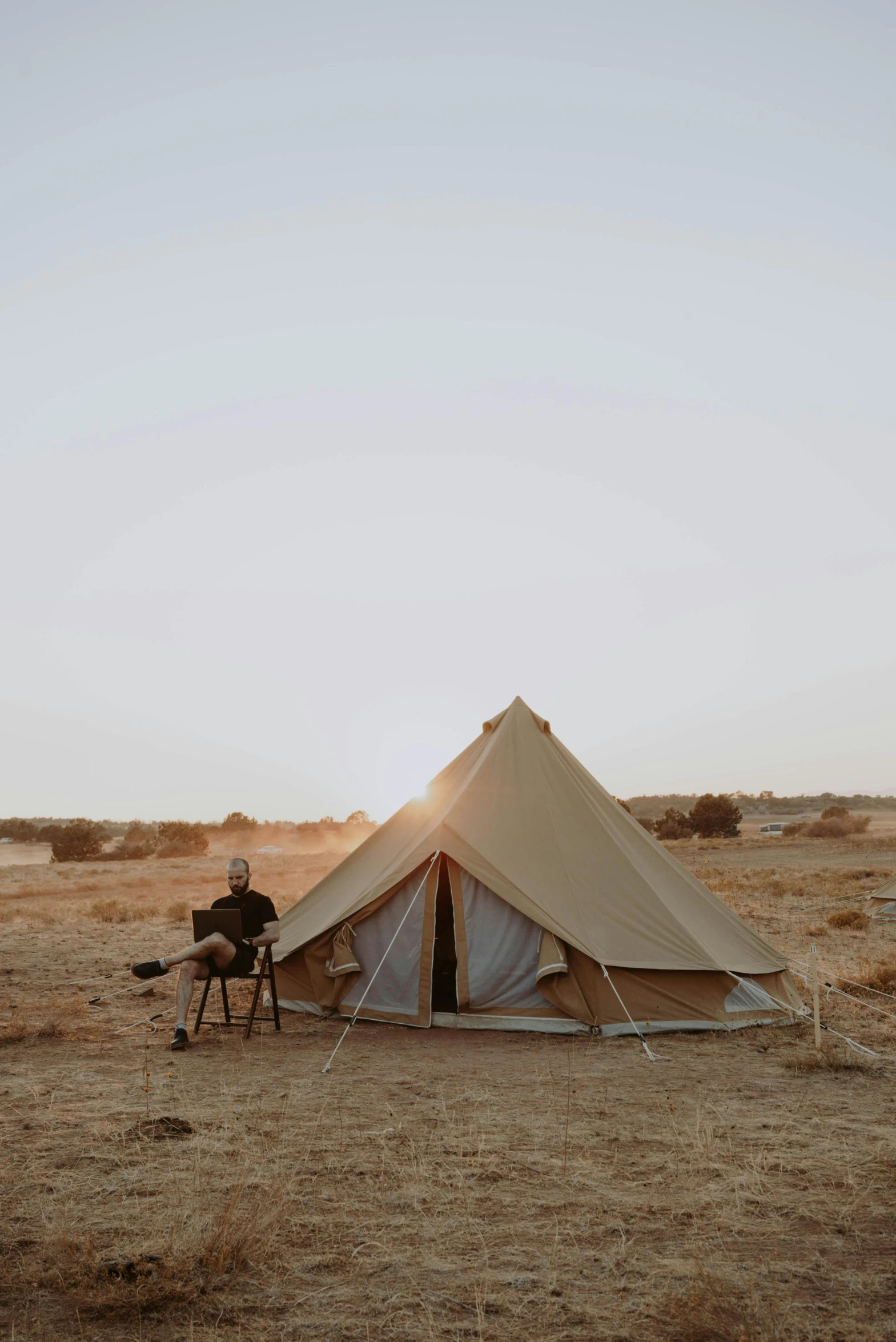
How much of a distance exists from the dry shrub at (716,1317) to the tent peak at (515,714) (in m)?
6.73

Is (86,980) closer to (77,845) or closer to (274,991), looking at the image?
(274,991)

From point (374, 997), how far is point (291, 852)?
44642 mm

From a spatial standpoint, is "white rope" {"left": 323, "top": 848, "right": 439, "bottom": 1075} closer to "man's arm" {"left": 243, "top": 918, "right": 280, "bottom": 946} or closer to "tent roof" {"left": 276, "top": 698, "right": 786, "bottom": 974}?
"tent roof" {"left": 276, "top": 698, "right": 786, "bottom": 974}

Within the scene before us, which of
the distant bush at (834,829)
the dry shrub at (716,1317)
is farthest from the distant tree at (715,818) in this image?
the dry shrub at (716,1317)

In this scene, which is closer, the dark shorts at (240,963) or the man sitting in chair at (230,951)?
the man sitting in chair at (230,951)

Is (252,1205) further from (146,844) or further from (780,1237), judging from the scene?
(146,844)

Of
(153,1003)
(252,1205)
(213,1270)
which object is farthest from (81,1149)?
(153,1003)

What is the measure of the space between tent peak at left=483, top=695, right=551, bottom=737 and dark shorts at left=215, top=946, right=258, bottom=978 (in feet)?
11.0

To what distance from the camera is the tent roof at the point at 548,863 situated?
27.1 ft

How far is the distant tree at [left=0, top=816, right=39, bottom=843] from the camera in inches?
2630

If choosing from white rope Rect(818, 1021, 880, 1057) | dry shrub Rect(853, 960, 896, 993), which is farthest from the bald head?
dry shrub Rect(853, 960, 896, 993)

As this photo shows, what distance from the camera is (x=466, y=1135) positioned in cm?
538

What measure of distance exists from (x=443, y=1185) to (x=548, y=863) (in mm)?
4212

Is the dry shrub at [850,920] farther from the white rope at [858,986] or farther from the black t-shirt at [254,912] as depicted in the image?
the black t-shirt at [254,912]
